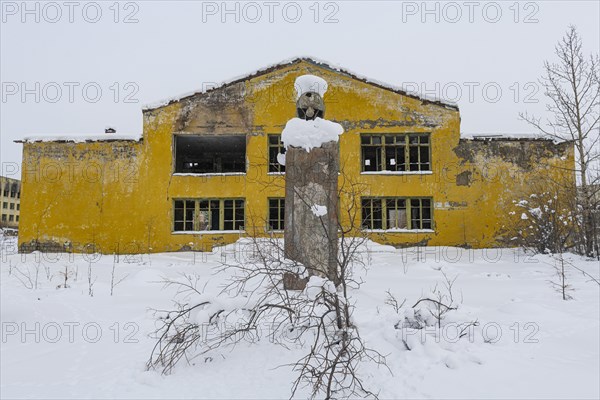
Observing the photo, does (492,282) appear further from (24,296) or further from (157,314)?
(24,296)

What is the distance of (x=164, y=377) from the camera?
136 inches

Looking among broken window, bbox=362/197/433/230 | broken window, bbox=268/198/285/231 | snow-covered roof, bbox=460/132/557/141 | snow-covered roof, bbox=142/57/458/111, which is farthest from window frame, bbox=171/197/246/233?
snow-covered roof, bbox=460/132/557/141

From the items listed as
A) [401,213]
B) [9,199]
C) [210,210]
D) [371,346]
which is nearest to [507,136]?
[401,213]

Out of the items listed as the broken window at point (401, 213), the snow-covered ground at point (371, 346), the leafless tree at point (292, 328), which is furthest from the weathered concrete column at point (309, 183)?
the broken window at point (401, 213)

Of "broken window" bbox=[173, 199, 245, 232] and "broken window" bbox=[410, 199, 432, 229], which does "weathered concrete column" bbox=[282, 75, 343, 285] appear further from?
"broken window" bbox=[410, 199, 432, 229]

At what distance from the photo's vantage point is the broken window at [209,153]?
16.3 metres

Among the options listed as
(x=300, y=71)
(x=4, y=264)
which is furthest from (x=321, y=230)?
(x=300, y=71)

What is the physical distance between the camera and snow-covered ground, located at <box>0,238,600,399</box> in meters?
3.17

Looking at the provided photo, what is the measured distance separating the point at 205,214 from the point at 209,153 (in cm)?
471

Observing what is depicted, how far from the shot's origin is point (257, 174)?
593 inches

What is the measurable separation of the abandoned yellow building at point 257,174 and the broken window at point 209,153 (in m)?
1.01

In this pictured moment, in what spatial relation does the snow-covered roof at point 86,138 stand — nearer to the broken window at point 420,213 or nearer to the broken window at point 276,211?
the broken window at point 276,211

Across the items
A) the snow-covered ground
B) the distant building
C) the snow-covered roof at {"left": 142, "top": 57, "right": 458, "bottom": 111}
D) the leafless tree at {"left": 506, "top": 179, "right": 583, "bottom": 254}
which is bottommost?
the snow-covered ground

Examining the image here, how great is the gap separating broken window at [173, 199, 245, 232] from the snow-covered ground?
335 inches
